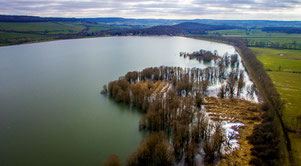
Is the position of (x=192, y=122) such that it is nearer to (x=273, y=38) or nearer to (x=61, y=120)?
(x=61, y=120)

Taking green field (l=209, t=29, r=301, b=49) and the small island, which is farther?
green field (l=209, t=29, r=301, b=49)

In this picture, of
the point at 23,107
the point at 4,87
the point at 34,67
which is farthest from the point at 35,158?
the point at 34,67

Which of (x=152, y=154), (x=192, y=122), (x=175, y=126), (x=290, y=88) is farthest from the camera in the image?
(x=290, y=88)

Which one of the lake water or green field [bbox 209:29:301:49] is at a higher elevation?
green field [bbox 209:29:301:49]

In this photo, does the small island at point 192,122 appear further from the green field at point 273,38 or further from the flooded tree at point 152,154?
the green field at point 273,38

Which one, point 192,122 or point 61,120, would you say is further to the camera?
point 61,120

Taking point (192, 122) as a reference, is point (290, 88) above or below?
above

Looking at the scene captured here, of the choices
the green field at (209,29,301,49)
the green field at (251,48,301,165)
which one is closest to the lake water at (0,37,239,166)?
the green field at (251,48,301,165)

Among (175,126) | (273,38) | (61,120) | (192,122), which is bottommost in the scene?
(61,120)

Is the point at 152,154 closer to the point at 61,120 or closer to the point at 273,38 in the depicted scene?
the point at 61,120

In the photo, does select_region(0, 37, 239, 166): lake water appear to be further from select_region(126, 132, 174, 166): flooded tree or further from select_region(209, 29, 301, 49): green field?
select_region(209, 29, 301, 49): green field

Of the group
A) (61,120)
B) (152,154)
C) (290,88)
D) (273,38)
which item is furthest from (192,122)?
(273,38)

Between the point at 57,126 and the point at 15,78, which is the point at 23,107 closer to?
the point at 57,126

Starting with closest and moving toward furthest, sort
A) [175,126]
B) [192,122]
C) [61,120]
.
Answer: [175,126], [192,122], [61,120]
